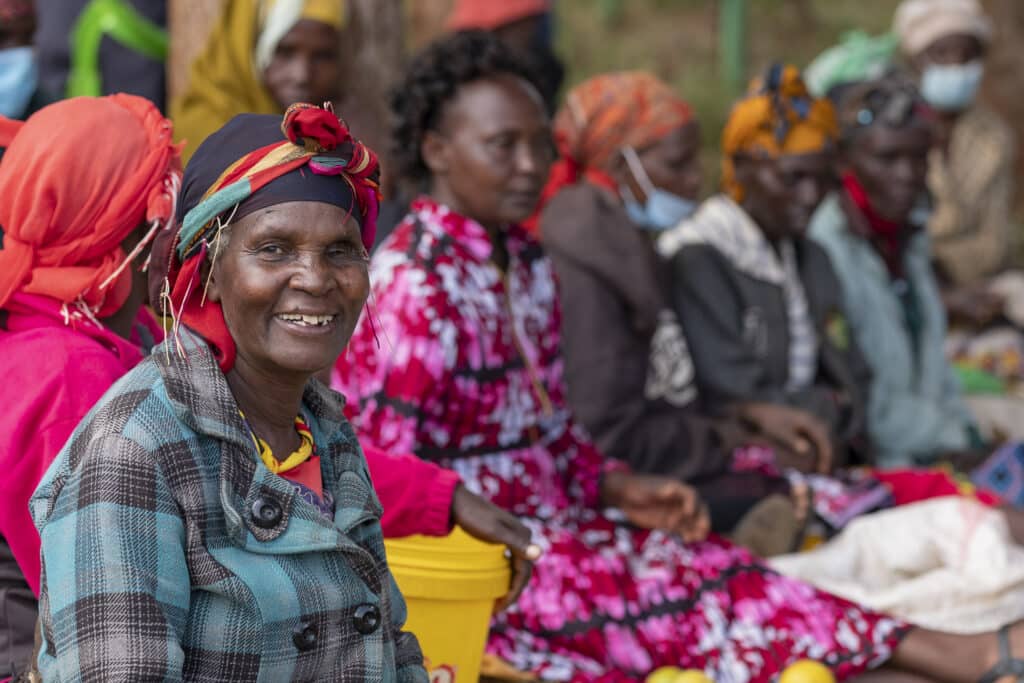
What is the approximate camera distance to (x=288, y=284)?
2.11 m

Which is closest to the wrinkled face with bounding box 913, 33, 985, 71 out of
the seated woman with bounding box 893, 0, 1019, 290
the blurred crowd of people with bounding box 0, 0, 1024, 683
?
the seated woman with bounding box 893, 0, 1019, 290

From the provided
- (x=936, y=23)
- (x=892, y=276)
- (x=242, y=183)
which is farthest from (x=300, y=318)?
(x=936, y=23)

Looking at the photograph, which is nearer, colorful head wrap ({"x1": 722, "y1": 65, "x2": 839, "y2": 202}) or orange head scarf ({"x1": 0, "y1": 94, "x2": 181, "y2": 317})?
orange head scarf ({"x1": 0, "y1": 94, "x2": 181, "y2": 317})

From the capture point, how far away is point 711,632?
3.58 meters

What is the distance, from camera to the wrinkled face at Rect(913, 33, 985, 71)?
316 inches

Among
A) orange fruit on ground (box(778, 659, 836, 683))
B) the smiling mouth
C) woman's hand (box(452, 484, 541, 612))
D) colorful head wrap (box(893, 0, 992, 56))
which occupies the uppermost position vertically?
colorful head wrap (box(893, 0, 992, 56))

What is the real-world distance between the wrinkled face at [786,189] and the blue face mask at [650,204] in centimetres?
41

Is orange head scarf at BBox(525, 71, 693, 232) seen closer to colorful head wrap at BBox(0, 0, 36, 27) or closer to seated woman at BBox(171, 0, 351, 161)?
seated woman at BBox(171, 0, 351, 161)

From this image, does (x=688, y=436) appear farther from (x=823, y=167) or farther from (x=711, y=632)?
(x=823, y=167)

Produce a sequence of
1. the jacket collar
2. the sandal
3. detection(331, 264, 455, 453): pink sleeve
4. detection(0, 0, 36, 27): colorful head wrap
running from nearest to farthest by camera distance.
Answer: the jacket collar < detection(331, 264, 455, 453): pink sleeve < the sandal < detection(0, 0, 36, 27): colorful head wrap

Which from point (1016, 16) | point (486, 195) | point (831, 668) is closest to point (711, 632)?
point (831, 668)

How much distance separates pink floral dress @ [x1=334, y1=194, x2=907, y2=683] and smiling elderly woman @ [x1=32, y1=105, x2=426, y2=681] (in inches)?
41.1

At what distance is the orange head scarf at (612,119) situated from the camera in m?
4.87

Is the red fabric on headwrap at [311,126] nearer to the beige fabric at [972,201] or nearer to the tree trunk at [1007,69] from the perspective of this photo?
the beige fabric at [972,201]
